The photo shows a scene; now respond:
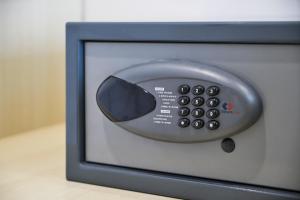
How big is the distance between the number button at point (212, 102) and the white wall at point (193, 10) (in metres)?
0.38

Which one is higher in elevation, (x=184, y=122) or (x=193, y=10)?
(x=193, y=10)

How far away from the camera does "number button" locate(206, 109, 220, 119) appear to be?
0.54m

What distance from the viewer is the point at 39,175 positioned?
662mm

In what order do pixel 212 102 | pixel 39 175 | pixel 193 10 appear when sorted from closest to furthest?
pixel 212 102 < pixel 39 175 < pixel 193 10

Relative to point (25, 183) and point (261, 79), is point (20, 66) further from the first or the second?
point (261, 79)

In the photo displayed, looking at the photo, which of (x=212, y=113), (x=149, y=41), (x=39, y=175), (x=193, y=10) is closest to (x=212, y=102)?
(x=212, y=113)

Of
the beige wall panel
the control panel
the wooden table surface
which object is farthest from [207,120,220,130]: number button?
the beige wall panel

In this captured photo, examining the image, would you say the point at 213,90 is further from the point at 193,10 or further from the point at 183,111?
the point at 193,10

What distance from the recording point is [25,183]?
62 cm

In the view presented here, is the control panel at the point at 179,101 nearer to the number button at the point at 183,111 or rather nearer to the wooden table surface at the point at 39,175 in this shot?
the number button at the point at 183,111

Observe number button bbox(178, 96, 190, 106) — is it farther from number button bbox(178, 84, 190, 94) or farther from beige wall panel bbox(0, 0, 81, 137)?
beige wall panel bbox(0, 0, 81, 137)

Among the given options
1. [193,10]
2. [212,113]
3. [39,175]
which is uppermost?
[193,10]

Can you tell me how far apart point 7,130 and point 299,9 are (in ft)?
2.25

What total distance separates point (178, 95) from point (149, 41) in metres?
0.08
